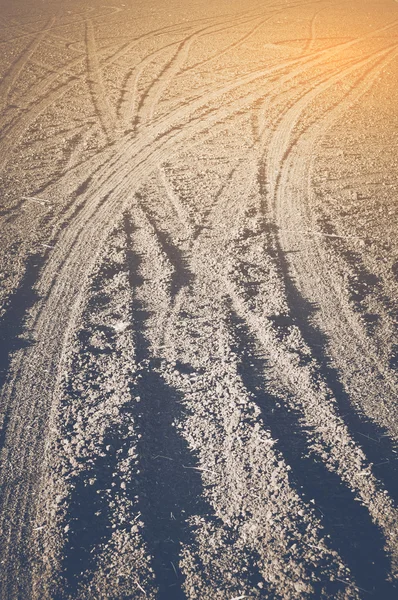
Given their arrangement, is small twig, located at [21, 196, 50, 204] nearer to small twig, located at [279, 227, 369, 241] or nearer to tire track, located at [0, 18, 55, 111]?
small twig, located at [279, 227, 369, 241]

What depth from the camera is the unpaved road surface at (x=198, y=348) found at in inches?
113

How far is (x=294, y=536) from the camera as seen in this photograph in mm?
2916

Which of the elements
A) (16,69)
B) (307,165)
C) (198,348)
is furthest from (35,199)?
(16,69)

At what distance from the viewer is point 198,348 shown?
4332 mm

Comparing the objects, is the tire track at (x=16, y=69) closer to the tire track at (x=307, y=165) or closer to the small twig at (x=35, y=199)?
the small twig at (x=35, y=199)

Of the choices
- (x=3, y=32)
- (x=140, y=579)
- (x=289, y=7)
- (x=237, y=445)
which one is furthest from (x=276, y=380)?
(x=289, y=7)

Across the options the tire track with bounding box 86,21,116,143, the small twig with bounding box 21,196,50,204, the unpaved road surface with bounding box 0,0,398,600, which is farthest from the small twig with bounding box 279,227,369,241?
the tire track with bounding box 86,21,116,143

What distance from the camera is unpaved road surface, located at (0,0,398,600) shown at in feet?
9.46

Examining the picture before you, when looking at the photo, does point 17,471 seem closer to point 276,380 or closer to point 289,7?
point 276,380

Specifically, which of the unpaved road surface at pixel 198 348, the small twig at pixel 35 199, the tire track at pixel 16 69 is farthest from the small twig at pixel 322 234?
the tire track at pixel 16 69

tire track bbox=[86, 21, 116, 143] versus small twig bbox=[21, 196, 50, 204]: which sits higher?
tire track bbox=[86, 21, 116, 143]

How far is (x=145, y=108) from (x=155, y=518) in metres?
8.63

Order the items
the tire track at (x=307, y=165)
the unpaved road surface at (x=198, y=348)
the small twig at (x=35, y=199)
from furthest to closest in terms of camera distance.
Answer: the small twig at (x=35, y=199)
the tire track at (x=307, y=165)
the unpaved road surface at (x=198, y=348)

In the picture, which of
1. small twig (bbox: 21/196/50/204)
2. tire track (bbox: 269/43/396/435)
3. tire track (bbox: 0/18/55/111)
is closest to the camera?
tire track (bbox: 269/43/396/435)
